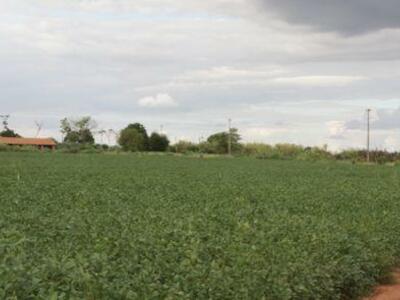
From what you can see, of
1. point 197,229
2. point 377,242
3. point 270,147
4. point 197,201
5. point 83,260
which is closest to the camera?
point 83,260

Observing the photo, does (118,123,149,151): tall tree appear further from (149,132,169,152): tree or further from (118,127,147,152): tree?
(149,132,169,152): tree

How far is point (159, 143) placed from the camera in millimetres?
116500

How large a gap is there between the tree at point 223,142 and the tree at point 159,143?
7.54 meters

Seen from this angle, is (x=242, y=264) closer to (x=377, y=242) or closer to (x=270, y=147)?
(x=377, y=242)

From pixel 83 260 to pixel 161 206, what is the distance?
9.84 metres

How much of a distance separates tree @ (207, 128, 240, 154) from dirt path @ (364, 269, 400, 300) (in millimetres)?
101981

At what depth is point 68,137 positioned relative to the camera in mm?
135125

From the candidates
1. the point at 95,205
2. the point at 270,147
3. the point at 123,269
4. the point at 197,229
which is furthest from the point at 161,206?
the point at 270,147

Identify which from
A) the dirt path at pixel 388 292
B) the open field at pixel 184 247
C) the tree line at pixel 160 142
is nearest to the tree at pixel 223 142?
the tree line at pixel 160 142

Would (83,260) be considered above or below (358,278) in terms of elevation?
above

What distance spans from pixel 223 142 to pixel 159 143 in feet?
36.2

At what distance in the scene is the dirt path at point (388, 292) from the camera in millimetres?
12141

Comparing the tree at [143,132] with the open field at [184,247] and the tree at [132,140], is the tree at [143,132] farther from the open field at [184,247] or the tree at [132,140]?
the open field at [184,247]

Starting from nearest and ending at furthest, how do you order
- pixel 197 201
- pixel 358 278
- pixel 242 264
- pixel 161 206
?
1. pixel 242 264
2. pixel 358 278
3. pixel 161 206
4. pixel 197 201
